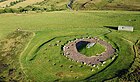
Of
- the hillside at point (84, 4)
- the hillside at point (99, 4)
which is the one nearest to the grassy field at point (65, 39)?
the hillside at point (84, 4)

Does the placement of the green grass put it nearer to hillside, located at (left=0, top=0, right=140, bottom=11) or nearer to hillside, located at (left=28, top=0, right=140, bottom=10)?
hillside, located at (left=0, top=0, right=140, bottom=11)

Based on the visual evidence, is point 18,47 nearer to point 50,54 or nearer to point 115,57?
point 50,54

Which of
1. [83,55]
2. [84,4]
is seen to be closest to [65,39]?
[83,55]

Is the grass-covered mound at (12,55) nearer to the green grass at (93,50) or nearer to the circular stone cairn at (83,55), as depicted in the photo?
the circular stone cairn at (83,55)

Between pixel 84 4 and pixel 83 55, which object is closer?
pixel 83 55

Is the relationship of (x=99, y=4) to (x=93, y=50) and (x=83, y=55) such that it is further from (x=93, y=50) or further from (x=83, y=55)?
(x=83, y=55)

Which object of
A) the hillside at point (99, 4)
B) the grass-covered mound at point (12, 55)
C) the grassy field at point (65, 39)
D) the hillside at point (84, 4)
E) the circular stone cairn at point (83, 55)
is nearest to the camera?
the grassy field at point (65, 39)

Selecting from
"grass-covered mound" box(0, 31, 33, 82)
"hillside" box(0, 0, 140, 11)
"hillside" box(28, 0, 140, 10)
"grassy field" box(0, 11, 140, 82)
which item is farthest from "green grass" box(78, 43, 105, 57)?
"hillside" box(28, 0, 140, 10)
